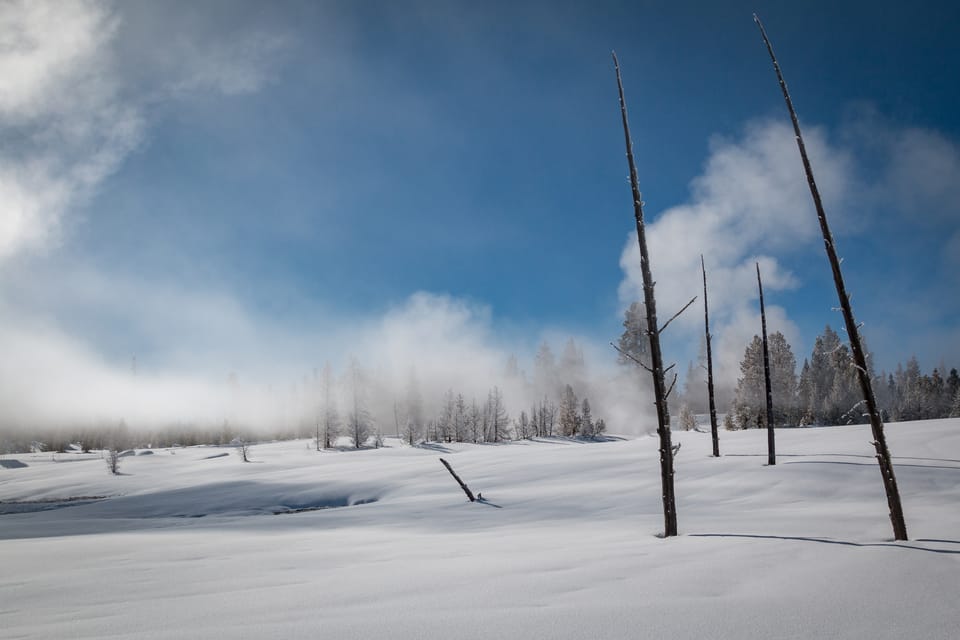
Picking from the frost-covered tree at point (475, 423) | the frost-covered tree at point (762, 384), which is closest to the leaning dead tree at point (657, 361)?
the frost-covered tree at point (762, 384)

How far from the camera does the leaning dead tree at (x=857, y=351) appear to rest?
6.91 metres

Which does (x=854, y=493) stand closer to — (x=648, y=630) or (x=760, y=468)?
(x=760, y=468)

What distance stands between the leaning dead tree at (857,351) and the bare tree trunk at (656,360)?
115 inches

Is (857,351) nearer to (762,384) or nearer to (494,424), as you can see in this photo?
(762,384)

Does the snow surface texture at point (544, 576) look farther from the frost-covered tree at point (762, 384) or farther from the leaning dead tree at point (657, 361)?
the frost-covered tree at point (762, 384)

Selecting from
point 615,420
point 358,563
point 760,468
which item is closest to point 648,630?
point 358,563

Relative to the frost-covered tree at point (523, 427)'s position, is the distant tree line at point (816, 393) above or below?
above

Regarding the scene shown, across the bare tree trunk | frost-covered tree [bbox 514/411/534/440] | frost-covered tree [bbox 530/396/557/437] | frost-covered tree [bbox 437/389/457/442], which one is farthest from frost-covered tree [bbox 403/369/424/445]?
the bare tree trunk

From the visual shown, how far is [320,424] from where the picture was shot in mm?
76375

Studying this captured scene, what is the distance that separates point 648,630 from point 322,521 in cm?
1207

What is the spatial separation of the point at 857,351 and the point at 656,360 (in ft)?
10.6

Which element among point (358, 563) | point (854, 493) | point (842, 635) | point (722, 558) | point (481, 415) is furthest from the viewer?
point (481, 415)

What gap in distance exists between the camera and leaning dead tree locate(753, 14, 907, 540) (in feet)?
22.7

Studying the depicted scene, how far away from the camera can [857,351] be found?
24.9 ft
